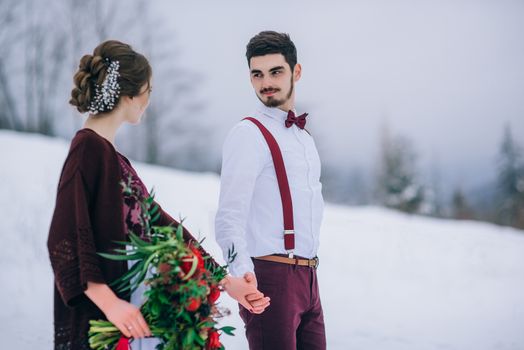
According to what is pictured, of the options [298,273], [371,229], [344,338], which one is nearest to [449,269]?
[371,229]

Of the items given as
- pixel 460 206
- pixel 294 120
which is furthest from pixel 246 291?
pixel 460 206

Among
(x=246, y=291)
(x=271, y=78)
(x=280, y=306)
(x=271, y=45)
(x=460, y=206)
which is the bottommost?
(x=460, y=206)

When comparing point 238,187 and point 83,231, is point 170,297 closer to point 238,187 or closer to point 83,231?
point 83,231

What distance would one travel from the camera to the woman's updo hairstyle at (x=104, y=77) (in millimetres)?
1751

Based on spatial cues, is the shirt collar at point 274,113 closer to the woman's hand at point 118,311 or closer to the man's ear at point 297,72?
the man's ear at point 297,72

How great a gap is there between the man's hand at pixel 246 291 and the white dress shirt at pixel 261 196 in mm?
139

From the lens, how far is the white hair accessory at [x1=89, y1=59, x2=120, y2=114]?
176 cm

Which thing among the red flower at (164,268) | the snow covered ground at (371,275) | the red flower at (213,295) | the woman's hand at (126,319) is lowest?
the snow covered ground at (371,275)

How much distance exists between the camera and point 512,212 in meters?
32.7

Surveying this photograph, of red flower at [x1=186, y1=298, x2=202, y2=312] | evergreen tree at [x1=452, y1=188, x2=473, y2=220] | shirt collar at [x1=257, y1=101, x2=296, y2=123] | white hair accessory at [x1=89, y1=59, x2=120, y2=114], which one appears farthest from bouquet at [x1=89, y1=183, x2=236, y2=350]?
evergreen tree at [x1=452, y1=188, x2=473, y2=220]

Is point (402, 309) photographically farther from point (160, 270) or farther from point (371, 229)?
point (160, 270)

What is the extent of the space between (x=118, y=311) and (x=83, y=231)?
0.26m

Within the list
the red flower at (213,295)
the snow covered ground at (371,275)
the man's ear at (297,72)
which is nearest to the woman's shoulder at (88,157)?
the red flower at (213,295)

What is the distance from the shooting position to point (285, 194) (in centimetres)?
226
